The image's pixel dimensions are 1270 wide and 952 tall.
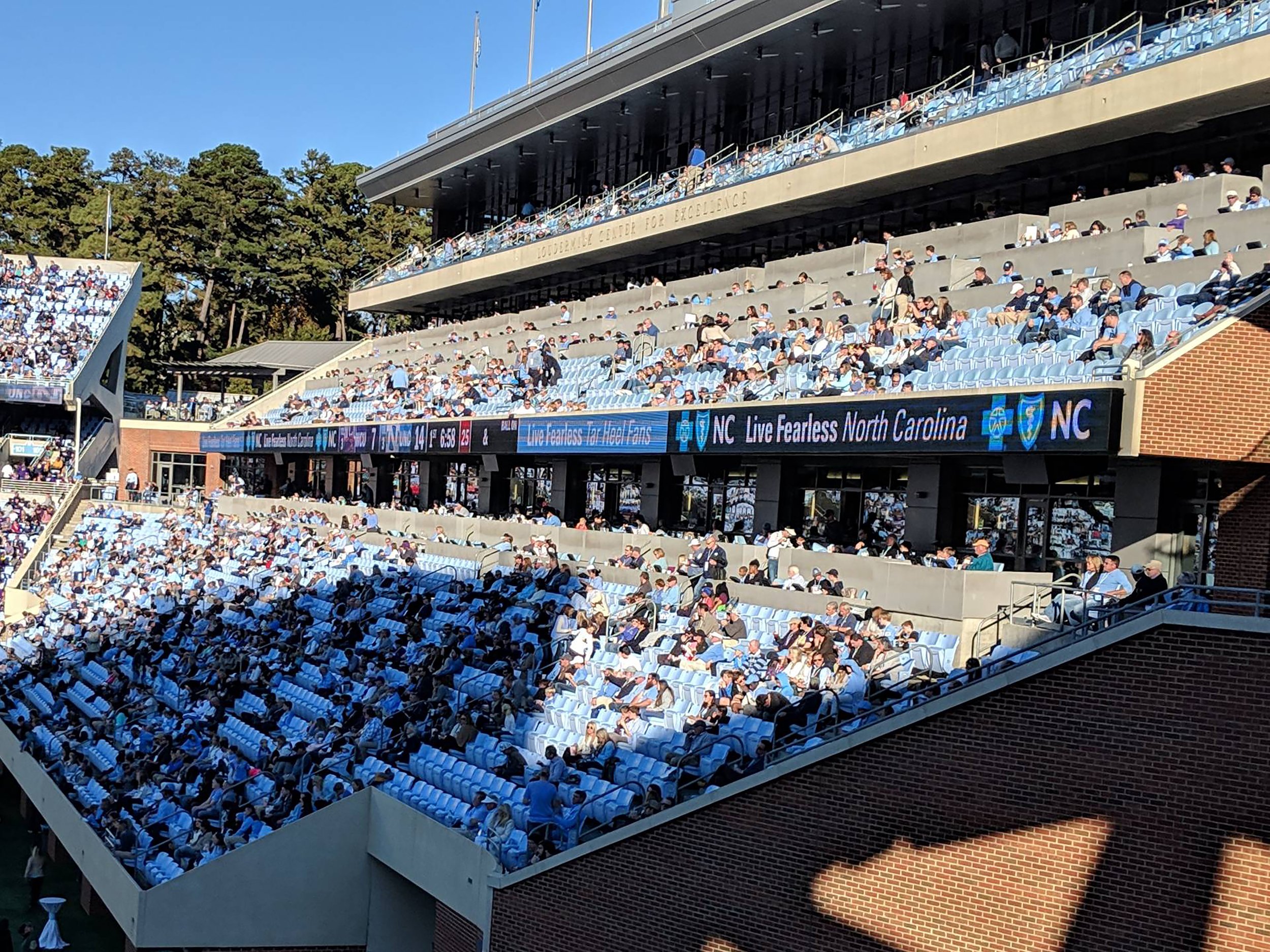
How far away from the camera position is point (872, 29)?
2561 cm

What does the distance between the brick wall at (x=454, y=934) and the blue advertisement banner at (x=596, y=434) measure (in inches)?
324

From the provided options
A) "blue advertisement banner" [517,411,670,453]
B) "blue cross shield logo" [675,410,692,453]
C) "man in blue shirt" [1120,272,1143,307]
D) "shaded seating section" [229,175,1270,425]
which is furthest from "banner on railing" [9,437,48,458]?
"man in blue shirt" [1120,272,1143,307]

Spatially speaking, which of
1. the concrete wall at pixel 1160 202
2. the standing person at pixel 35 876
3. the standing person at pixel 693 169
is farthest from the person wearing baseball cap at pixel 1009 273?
the standing person at pixel 35 876

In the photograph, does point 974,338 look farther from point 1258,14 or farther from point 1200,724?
point 1200,724

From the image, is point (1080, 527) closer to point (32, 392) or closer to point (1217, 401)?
point (1217, 401)

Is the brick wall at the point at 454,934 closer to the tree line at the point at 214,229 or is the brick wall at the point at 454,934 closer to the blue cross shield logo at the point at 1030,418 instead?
the blue cross shield logo at the point at 1030,418

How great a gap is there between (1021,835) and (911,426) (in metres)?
6.15

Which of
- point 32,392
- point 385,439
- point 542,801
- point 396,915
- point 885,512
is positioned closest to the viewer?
point 542,801

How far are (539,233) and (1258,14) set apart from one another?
21.1 metres

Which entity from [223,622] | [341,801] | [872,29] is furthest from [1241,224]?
[223,622]

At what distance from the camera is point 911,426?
1642 cm

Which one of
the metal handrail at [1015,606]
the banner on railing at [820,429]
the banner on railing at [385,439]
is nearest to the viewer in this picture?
the metal handrail at [1015,606]

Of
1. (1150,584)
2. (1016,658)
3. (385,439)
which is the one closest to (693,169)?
(385,439)

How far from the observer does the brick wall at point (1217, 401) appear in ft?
43.1
